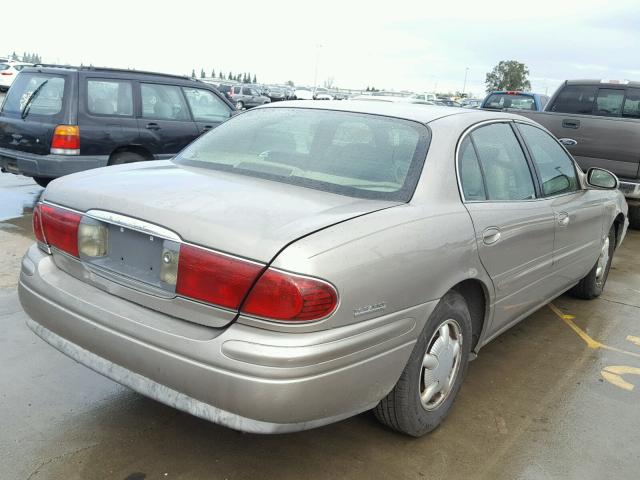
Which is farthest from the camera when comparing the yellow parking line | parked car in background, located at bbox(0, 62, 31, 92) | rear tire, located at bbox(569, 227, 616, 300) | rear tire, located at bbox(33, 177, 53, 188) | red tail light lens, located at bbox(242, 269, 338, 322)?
parked car in background, located at bbox(0, 62, 31, 92)

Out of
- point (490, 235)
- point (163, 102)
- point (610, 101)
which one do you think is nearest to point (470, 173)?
point (490, 235)

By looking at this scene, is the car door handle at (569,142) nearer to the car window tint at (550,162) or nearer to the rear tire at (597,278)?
the rear tire at (597,278)

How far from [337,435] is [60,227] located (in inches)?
63.8

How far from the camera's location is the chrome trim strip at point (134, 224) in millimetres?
2416

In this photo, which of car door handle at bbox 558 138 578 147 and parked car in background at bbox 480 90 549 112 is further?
parked car in background at bbox 480 90 549 112

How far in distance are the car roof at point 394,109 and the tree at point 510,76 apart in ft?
260

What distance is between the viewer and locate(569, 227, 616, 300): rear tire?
525 cm

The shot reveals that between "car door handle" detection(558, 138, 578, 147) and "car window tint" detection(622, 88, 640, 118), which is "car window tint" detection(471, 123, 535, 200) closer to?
"car door handle" detection(558, 138, 578, 147)

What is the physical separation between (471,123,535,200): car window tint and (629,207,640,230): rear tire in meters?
5.81

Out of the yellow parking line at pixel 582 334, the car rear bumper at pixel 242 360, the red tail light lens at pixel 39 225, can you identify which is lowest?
the yellow parking line at pixel 582 334

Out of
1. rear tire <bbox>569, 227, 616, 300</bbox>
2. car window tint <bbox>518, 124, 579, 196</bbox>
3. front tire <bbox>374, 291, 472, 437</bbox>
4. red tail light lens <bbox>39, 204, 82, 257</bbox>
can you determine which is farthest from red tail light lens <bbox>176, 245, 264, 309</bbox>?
rear tire <bbox>569, 227, 616, 300</bbox>

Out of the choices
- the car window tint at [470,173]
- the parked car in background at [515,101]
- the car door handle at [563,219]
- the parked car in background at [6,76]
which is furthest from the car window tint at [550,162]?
the parked car in background at [6,76]

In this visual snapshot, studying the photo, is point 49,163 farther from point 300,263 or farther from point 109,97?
point 300,263

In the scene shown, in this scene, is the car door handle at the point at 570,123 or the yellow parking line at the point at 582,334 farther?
the car door handle at the point at 570,123
